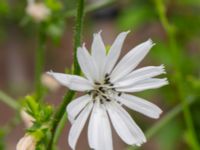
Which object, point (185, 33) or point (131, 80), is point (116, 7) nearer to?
point (185, 33)

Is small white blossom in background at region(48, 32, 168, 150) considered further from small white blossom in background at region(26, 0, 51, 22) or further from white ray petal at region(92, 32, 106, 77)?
small white blossom in background at region(26, 0, 51, 22)

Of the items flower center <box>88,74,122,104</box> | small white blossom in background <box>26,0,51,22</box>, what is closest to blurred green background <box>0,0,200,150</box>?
small white blossom in background <box>26,0,51,22</box>

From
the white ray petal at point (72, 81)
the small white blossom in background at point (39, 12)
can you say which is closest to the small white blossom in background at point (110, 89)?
the white ray petal at point (72, 81)

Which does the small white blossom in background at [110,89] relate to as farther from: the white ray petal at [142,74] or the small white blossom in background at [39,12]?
the small white blossom in background at [39,12]

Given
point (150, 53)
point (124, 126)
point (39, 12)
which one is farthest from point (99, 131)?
point (150, 53)

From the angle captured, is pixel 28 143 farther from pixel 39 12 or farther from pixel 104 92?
pixel 39 12

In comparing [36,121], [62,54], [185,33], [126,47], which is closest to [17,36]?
[62,54]
